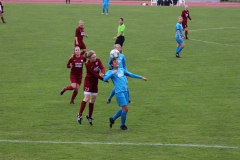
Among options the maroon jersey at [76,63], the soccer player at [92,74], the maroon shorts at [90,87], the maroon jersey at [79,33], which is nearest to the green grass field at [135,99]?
the soccer player at [92,74]

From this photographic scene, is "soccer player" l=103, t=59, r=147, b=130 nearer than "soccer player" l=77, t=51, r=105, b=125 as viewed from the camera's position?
Yes

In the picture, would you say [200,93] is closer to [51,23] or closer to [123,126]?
[123,126]

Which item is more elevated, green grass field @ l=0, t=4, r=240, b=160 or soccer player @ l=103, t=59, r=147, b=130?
soccer player @ l=103, t=59, r=147, b=130

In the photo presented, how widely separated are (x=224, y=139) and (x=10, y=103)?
8.73 m

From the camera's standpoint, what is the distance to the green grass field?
45.3 ft

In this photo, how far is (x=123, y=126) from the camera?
1549cm

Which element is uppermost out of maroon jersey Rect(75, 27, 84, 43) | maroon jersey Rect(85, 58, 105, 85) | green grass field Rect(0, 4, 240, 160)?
maroon jersey Rect(85, 58, 105, 85)

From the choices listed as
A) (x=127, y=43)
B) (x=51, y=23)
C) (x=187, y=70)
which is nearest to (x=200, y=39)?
(x=127, y=43)

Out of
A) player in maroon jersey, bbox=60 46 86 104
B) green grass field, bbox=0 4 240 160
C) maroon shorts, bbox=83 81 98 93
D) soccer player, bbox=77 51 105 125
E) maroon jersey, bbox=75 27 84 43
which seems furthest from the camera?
maroon jersey, bbox=75 27 84 43

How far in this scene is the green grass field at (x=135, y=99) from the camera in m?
13.8

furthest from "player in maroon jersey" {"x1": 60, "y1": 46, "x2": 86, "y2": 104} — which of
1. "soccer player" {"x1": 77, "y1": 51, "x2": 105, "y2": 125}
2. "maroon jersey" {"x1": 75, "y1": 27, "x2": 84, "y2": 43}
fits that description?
"maroon jersey" {"x1": 75, "y1": 27, "x2": 84, "y2": 43}

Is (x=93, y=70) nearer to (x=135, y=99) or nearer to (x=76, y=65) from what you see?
(x=76, y=65)

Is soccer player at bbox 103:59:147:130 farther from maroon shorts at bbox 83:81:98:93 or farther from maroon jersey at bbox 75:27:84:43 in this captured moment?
maroon jersey at bbox 75:27:84:43

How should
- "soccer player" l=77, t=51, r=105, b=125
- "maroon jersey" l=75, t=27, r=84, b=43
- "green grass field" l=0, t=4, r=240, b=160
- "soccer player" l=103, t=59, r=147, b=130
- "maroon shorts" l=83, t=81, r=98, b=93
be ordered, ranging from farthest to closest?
1. "maroon jersey" l=75, t=27, r=84, b=43
2. "maroon shorts" l=83, t=81, r=98, b=93
3. "soccer player" l=77, t=51, r=105, b=125
4. "soccer player" l=103, t=59, r=147, b=130
5. "green grass field" l=0, t=4, r=240, b=160
